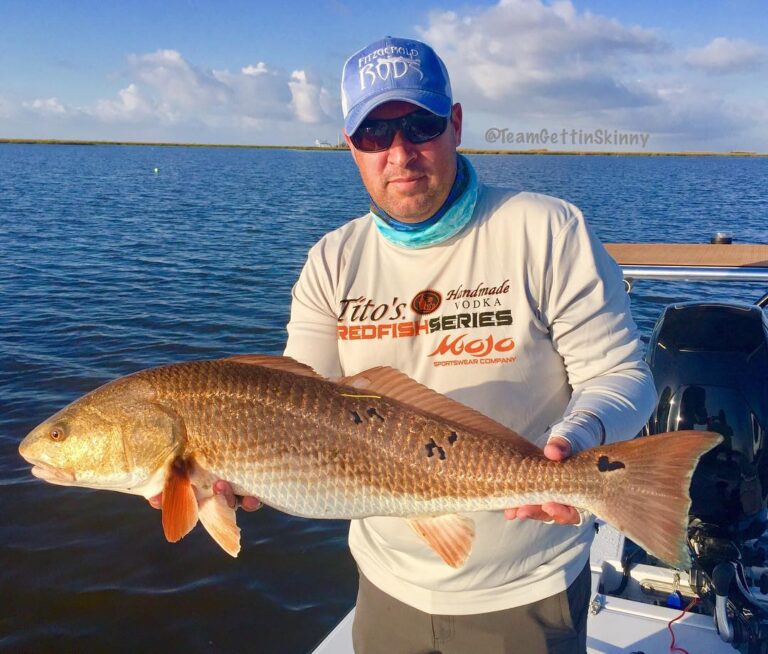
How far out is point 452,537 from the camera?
8.59 feet

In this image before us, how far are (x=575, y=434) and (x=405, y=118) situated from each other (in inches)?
59.5

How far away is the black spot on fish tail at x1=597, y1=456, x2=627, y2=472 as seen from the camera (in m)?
2.33

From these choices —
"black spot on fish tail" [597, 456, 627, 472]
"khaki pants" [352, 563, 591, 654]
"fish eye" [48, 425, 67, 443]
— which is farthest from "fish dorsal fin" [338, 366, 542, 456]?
"fish eye" [48, 425, 67, 443]

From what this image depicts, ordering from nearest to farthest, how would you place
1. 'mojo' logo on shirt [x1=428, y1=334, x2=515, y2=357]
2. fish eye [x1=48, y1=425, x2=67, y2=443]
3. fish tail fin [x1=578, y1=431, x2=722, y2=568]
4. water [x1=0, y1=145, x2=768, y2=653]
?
fish tail fin [x1=578, y1=431, x2=722, y2=568] → 'mojo' logo on shirt [x1=428, y1=334, x2=515, y2=357] → fish eye [x1=48, y1=425, x2=67, y2=443] → water [x1=0, y1=145, x2=768, y2=653]

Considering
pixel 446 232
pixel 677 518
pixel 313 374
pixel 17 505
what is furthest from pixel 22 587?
pixel 677 518

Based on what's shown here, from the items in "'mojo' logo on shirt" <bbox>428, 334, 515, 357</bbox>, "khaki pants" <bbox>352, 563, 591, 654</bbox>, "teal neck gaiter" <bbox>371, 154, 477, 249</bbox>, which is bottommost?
"khaki pants" <bbox>352, 563, 591, 654</bbox>

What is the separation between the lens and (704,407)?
4.04m

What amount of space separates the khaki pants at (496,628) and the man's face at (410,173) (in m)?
1.73

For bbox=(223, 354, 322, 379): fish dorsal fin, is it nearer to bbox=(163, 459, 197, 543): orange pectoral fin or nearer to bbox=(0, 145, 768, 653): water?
bbox=(163, 459, 197, 543): orange pectoral fin

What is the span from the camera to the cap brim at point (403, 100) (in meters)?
2.77

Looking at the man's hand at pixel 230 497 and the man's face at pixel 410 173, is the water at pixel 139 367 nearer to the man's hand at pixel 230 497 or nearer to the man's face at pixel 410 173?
the man's hand at pixel 230 497

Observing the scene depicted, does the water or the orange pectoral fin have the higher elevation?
the orange pectoral fin

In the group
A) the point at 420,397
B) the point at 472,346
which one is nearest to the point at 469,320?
the point at 472,346

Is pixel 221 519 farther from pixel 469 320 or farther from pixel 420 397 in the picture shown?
pixel 469 320
